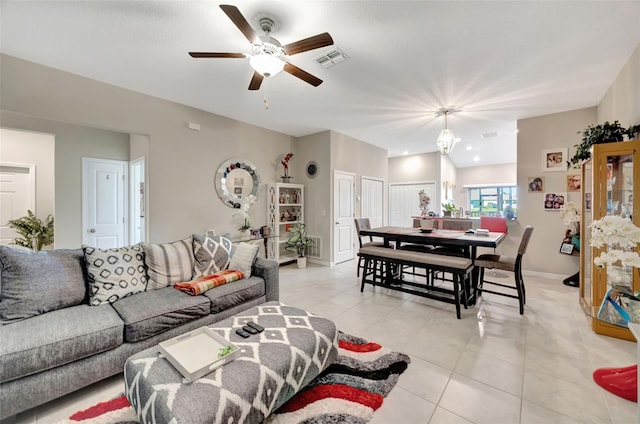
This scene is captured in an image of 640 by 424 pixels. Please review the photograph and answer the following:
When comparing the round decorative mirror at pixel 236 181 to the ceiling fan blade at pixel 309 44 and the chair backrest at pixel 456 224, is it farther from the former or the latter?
the chair backrest at pixel 456 224

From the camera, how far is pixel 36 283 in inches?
73.5

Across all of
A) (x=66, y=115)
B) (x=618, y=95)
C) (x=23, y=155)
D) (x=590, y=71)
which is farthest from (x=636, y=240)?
(x=23, y=155)

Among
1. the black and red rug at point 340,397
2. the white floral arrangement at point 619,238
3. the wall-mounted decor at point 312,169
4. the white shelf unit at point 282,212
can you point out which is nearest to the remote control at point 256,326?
the black and red rug at point 340,397

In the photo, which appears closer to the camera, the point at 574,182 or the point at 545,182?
the point at 574,182

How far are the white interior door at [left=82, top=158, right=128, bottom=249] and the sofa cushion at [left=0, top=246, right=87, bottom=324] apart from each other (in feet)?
9.52

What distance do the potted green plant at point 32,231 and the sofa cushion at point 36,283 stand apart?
110 inches

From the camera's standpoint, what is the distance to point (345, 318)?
2.84m

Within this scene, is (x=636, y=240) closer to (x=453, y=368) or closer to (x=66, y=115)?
(x=453, y=368)

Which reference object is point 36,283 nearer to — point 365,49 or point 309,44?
point 309,44

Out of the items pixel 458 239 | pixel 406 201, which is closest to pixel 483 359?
pixel 458 239

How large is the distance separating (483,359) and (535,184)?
3.72 meters

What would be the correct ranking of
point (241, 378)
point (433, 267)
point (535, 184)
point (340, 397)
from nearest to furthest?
1. point (241, 378)
2. point (340, 397)
3. point (433, 267)
4. point (535, 184)

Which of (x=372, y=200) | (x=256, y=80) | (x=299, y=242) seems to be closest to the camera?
(x=256, y=80)

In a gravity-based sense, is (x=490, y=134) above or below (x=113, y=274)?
above
